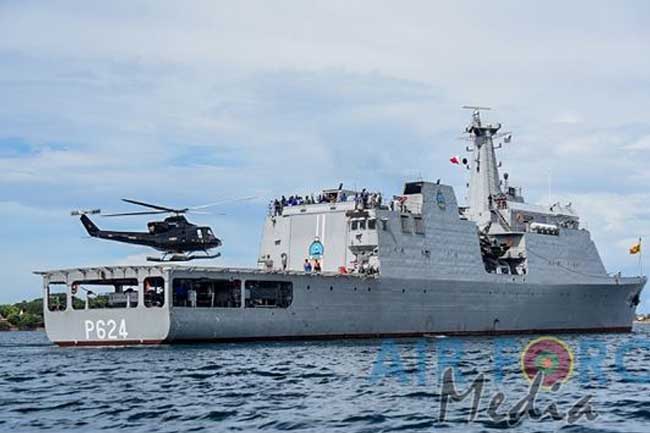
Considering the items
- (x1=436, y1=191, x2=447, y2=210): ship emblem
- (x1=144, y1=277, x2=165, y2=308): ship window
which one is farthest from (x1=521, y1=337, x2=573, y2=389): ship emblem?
(x1=144, y1=277, x2=165, y2=308): ship window

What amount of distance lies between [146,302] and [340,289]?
9489 mm

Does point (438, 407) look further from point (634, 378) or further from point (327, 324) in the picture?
point (327, 324)

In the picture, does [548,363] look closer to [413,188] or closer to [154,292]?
[154,292]

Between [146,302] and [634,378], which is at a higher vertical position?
[146,302]

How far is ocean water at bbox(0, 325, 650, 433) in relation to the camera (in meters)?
19.0

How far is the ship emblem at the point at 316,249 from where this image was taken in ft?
164

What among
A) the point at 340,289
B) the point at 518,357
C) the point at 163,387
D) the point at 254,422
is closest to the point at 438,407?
the point at 254,422

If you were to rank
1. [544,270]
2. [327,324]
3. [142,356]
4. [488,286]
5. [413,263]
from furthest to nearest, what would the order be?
[544,270] → [488,286] → [413,263] → [327,324] → [142,356]

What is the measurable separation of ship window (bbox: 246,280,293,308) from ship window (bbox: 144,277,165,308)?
13.0 ft

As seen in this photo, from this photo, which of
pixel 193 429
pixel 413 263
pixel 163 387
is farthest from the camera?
pixel 413 263

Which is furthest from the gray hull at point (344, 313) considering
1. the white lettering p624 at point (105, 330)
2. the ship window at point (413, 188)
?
the ship window at point (413, 188)

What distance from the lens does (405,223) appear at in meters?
50.2

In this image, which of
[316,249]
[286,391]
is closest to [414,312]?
[316,249]

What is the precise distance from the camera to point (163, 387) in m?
25.0
